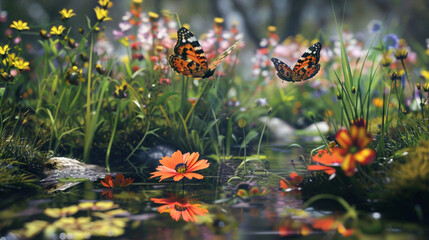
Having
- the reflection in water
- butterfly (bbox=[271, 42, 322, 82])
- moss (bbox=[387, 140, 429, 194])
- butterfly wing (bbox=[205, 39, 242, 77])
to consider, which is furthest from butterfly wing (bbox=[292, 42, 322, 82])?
the reflection in water

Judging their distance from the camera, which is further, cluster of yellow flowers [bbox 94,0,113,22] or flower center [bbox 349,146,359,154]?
cluster of yellow flowers [bbox 94,0,113,22]

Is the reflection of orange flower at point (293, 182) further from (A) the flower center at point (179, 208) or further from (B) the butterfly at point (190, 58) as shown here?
(B) the butterfly at point (190, 58)

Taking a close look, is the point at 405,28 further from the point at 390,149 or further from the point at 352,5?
the point at 390,149

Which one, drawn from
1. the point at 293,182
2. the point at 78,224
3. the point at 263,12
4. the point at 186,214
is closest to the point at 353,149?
the point at 293,182

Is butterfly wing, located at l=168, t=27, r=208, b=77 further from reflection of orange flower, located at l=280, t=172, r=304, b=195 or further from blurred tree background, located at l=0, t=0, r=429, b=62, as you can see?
blurred tree background, located at l=0, t=0, r=429, b=62

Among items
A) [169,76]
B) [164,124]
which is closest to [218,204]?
[164,124]

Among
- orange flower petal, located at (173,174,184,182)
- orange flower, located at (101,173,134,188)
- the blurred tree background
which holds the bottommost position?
orange flower, located at (101,173,134,188)

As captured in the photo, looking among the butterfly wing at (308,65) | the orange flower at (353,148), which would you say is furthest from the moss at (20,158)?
the butterfly wing at (308,65)
